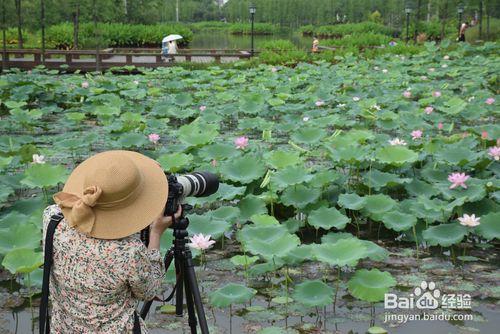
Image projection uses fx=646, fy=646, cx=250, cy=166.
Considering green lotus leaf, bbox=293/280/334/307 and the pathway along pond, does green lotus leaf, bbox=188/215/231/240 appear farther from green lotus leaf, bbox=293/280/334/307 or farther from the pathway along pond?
green lotus leaf, bbox=293/280/334/307

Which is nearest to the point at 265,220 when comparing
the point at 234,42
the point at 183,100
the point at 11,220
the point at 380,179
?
the point at 380,179

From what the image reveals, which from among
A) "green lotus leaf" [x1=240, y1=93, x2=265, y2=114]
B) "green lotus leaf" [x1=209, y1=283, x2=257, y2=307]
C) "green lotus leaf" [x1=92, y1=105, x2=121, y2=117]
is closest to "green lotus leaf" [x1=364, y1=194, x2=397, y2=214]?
"green lotus leaf" [x1=209, y1=283, x2=257, y2=307]

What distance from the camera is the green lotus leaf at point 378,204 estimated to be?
3.50 m

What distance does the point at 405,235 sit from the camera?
3596 mm

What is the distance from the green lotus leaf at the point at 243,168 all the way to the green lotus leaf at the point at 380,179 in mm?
656

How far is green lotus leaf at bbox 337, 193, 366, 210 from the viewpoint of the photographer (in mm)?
3465

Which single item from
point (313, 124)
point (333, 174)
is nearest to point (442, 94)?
point (313, 124)

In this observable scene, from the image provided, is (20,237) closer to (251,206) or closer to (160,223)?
(251,206)

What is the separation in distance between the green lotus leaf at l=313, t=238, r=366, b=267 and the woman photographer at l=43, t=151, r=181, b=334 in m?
1.06

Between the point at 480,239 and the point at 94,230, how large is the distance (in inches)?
101

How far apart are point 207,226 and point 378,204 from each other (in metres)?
0.98

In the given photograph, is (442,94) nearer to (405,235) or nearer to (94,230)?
(405,235)

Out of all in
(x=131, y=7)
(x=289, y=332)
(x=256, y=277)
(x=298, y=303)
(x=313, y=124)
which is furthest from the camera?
(x=131, y=7)

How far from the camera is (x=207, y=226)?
126 inches
